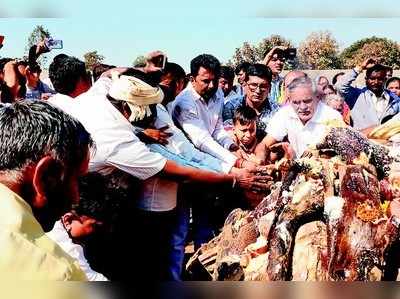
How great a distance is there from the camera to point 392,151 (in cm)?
413

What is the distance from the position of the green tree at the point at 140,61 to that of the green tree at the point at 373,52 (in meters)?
1.11

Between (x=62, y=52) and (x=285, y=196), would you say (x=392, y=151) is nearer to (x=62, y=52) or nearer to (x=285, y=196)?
(x=285, y=196)

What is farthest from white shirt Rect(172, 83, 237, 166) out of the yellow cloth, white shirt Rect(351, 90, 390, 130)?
the yellow cloth

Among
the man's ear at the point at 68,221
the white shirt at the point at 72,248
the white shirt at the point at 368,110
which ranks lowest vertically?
the white shirt at the point at 72,248

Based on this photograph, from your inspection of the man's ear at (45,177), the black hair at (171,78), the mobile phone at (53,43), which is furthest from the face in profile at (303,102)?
the man's ear at (45,177)

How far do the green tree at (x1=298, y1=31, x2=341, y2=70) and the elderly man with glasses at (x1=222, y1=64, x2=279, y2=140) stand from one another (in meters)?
0.23

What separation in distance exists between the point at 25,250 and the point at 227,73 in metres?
2.62

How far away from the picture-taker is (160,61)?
13.2 feet

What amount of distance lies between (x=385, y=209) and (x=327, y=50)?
94 centimetres

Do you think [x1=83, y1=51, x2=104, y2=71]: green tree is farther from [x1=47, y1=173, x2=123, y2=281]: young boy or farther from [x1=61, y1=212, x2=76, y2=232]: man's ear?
[x1=61, y1=212, x2=76, y2=232]: man's ear

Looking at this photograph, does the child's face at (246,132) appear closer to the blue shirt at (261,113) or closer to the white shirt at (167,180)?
the blue shirt at (261,113)

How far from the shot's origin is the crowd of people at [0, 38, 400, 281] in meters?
3.99

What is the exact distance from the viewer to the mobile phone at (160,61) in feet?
13.2

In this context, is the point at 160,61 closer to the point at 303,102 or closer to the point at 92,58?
the point at 92,58
